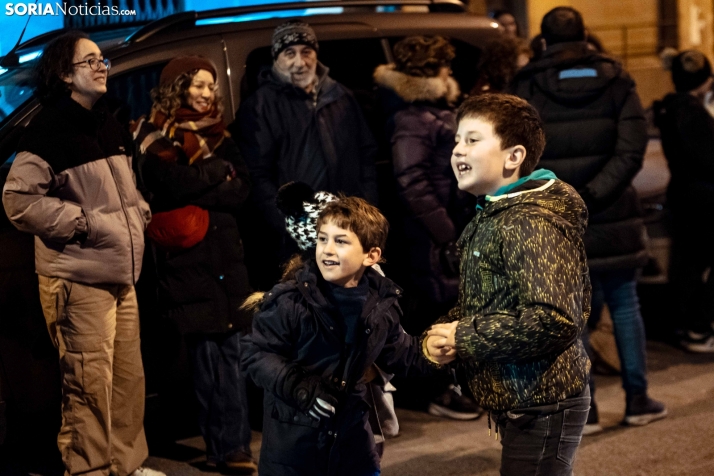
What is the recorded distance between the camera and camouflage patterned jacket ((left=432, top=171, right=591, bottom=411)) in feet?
9.45

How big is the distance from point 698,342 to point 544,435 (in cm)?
428

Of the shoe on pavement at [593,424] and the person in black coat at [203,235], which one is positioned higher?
the person in black coat at [203,235]

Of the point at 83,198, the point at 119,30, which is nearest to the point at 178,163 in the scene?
the point at 83,198

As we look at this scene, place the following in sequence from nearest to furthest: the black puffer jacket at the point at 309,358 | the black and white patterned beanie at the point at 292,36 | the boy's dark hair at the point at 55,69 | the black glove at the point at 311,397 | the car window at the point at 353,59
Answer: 1. the black glove at the point at 311,397
2. the black puffer jacket at the point at 309,358
3. the boy's dark hair at the point at 55,69
4. the black and white patterned beanie at the point at 292,36
5. the car window at the point at 353,59

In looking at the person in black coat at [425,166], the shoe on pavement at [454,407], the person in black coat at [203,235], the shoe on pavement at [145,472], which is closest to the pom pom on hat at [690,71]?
the person in black coat at [425,166]

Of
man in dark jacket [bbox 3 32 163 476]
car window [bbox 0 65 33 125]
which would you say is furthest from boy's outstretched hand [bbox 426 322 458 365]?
car window [bbox 0 65 33 125]

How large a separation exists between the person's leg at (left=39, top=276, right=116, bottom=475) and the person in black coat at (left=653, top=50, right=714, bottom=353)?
376 cm

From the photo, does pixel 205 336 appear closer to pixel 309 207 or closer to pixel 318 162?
pixel 318 162

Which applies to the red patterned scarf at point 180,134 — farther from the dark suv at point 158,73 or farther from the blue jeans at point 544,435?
the blue jeans at point 544,435

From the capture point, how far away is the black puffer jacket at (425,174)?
5535 millimetres

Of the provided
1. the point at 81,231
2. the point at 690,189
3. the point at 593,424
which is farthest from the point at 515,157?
the point at 690,189

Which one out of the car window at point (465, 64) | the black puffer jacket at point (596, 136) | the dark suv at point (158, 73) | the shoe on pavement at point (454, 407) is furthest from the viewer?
the car window at point (465, 64)

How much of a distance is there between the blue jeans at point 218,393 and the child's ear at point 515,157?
2304 millimetres

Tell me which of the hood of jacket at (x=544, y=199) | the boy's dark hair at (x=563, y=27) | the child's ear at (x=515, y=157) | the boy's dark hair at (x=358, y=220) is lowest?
the boy's dark hair at (x=358, y=220)
